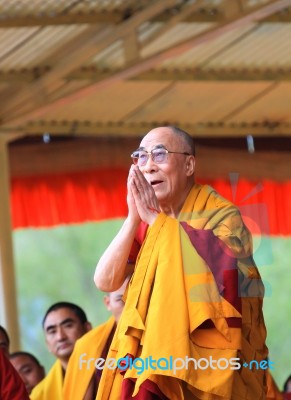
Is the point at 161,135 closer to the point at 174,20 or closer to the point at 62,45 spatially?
the point at 174,20

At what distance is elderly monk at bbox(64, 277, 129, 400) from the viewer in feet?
19.5

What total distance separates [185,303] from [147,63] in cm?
405

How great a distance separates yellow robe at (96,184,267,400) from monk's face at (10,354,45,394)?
2.96 meters

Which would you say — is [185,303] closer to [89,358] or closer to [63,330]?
[89,358]

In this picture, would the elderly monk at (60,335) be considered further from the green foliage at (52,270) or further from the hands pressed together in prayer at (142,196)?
the green foliage at (52,270)

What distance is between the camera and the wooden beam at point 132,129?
31.8ft

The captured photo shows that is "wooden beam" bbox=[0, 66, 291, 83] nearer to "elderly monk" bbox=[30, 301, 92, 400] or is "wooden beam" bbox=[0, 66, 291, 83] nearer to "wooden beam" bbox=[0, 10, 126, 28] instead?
"wooden beam" bbox=[0, 10, 126, 28]

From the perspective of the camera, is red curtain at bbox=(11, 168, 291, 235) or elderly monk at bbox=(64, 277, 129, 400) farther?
red curtain at bbox=(11, 168, 291, 235)

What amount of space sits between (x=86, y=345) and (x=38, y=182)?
4.24m

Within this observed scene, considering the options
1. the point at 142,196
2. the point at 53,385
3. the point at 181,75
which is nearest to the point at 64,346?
the point at 53,385

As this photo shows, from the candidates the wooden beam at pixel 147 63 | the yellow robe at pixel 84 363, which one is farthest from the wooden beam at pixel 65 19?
the yellow robe at pixel 84 363

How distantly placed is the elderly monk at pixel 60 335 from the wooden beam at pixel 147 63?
6.85 feet

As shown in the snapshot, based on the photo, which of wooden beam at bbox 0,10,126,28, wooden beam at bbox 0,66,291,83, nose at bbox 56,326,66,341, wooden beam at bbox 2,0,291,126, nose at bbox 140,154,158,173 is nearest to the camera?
nose at bbox 140,154,158,173

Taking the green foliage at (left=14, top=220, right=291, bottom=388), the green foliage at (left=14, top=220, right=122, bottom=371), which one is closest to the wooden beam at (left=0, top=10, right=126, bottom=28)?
the green foliage at (left=14, top=220, right=291, bottom=388)
